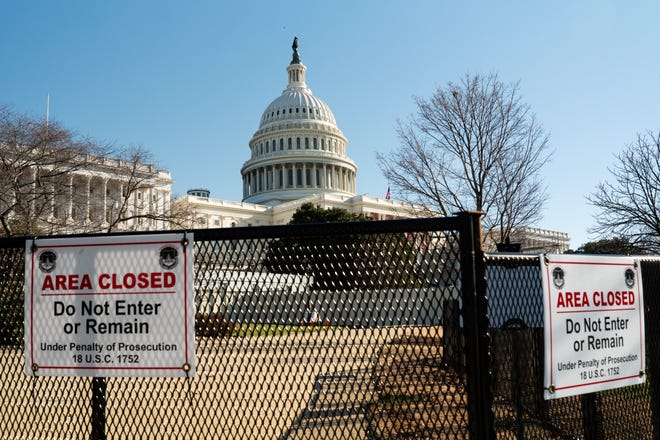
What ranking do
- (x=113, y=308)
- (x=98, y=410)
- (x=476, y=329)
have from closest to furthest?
1. (x=476, y=329)
2. (x=113, y=308)
3. (x=98, y=410)

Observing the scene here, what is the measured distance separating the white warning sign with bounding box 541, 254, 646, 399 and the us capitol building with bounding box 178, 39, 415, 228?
94.9 meters

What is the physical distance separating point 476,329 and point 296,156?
106 m

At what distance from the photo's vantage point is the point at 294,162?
10906 cm

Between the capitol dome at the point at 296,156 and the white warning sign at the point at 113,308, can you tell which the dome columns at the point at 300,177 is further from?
the white warning sign at the point at 113,308

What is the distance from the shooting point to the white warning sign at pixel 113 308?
128 inches

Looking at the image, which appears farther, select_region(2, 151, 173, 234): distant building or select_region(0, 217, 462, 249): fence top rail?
select_region(2, 151, 173, 234): distant building

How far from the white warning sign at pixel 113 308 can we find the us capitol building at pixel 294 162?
313ft

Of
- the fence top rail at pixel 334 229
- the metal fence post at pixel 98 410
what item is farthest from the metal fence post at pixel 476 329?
the metal fence post at pixel 98 410

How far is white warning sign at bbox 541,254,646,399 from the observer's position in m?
3.32

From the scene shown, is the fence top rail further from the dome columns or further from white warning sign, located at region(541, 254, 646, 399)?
the dome columns

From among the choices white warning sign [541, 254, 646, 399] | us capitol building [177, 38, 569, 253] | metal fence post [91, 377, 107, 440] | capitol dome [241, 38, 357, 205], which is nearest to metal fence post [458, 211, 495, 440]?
white warning sign [541, 254, 646, 399]

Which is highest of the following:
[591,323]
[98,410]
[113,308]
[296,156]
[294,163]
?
[296,156]

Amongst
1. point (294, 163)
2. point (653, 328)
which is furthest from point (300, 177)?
point (653, 328)

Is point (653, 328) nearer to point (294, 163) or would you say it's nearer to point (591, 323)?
point (591, 323)
